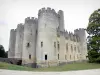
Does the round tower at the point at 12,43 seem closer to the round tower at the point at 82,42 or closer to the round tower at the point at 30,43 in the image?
the round tower at the point at 30,43

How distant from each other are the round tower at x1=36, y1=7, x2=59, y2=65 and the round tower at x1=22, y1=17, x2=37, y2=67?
333 cm

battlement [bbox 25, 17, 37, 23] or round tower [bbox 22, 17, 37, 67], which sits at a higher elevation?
battlement [bbox 25, 17, 37, 23]

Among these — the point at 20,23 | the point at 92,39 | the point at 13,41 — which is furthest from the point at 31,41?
the point at 92,39

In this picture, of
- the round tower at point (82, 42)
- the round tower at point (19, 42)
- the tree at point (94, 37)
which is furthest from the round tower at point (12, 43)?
the tree at point (94, 37)

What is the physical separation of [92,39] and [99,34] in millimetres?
1726

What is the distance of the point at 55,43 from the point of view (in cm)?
3228

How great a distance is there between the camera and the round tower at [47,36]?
99.5 feet

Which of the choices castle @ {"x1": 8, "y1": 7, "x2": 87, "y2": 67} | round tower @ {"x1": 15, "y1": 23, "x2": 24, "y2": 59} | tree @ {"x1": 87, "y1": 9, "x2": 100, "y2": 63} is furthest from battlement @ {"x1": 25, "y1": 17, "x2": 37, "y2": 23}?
tree @ {"x1": 87, "y1": 9, "x2": 100, "y2": 63}

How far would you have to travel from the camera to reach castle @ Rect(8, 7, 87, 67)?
30656 millimetres

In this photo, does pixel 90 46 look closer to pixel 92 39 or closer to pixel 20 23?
pixel 92 39

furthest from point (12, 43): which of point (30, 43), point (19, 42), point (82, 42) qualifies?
point (82, 42)

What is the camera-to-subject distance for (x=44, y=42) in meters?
30.6

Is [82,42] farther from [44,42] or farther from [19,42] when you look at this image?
[19,42]

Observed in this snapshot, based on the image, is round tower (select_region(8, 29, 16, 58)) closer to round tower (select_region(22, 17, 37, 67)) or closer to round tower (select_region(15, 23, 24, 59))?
round tower (select_region(15, 23, 24, 59))
